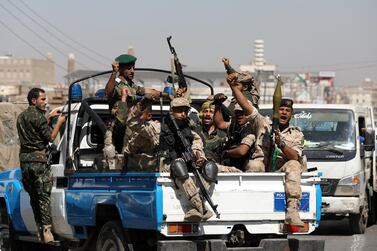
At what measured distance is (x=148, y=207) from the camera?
8789 millimetres

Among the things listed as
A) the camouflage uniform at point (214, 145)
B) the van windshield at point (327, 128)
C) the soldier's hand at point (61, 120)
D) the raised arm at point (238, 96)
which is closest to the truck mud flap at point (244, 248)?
the camouflage uniform at point (214, 145)

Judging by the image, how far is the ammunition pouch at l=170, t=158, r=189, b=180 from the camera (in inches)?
344

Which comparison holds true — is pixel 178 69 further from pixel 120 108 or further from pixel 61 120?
pixel 61 120

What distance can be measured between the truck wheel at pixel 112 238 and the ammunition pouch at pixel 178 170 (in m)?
0.95

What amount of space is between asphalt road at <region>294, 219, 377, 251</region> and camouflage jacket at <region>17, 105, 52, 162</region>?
444cm

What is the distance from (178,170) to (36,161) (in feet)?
9.50

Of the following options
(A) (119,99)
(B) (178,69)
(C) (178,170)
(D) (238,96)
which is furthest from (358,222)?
(C) (178,170)

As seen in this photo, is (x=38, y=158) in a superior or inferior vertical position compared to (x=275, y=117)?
inferior

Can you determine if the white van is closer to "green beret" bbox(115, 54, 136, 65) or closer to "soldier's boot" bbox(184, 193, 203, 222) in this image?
"green beret" bbox(115, 54, 136, 65)

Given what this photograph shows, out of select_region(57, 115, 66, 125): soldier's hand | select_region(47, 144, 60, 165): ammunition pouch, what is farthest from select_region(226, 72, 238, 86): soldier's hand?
select_region(47, 144, 60, 165): ammunition pouch

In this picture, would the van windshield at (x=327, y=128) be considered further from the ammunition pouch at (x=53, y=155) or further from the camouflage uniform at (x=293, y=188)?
the camouflage uniform at (x=293, y=188)

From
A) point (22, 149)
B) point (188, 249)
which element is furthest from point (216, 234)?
point (22, 149)

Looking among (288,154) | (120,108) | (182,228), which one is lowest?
(182,228)

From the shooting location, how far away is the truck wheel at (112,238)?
9414 millimetres
